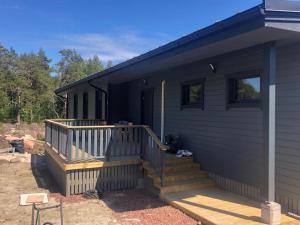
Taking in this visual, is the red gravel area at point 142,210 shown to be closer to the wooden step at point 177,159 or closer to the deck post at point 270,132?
the wooden step at point 177,159

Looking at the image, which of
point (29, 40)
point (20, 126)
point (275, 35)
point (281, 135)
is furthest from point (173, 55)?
point (29, 40)

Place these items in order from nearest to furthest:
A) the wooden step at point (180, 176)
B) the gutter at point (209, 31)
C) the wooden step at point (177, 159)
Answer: the gutter at point (209, 31) → the wooden step at point (180, 176) → the wooden step at point (177, 159)

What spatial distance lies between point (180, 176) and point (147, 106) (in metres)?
3.93

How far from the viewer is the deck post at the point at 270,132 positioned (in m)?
4.50

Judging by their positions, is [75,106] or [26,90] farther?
[26,90]

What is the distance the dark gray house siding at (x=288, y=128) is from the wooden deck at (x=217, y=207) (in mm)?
481

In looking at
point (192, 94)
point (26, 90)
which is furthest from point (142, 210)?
point (26, 90)

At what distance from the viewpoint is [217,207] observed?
17.4ft

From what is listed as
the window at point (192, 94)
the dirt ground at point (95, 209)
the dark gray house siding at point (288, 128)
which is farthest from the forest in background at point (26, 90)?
the dark gray house siding at point (288, 128)

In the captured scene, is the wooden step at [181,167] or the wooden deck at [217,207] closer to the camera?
the wooden deck at [217,207]

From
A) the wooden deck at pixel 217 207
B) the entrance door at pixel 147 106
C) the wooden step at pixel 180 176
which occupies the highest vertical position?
the entrance door at pixel 147 106

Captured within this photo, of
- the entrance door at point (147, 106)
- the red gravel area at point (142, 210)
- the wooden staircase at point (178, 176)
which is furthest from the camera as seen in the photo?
the entrance door at point (147, 106)

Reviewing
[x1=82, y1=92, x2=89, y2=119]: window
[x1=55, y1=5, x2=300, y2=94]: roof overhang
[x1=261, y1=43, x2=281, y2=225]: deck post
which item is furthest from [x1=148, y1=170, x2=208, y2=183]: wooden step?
[x1=82, y1=92, x2=89, y2=119]: window

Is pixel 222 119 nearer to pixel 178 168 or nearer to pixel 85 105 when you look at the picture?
pixel 178 168
